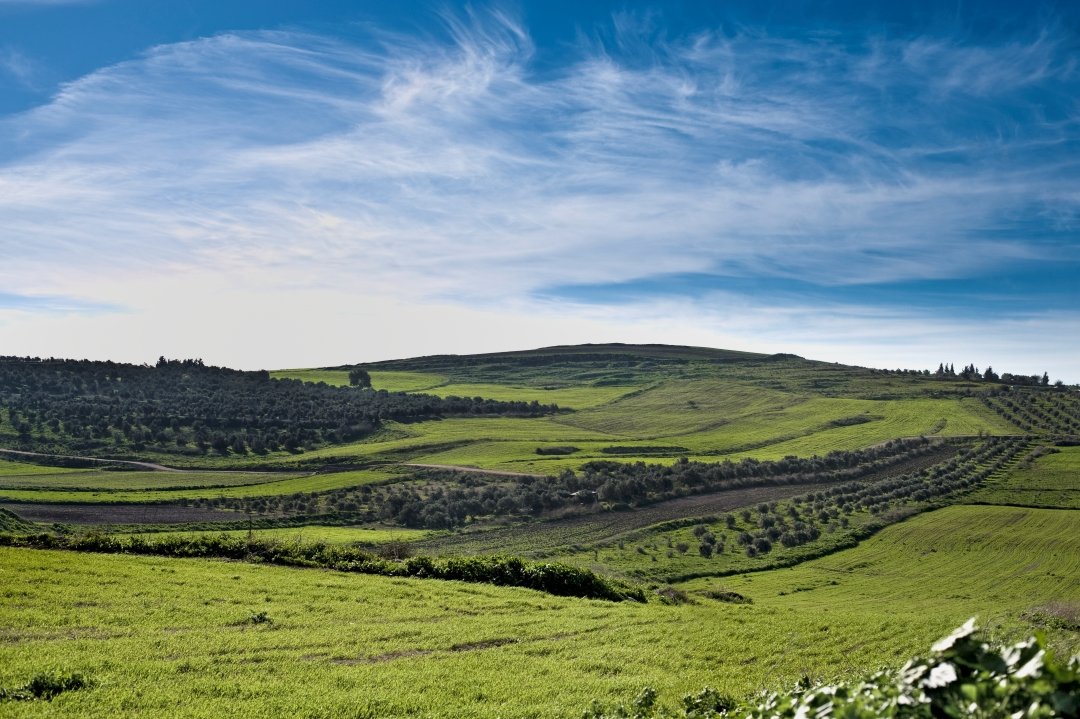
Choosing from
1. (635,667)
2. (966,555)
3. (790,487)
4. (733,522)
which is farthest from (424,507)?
(635,667)

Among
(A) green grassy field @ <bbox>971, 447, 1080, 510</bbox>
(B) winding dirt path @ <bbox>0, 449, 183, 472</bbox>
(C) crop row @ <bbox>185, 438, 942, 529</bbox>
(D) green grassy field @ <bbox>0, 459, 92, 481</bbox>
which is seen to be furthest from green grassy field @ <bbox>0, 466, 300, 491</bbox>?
(A) green grassy field @ <bbox>971, 447, 1080, 510</bbox>

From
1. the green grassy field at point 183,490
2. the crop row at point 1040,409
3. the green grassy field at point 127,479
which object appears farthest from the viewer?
the crop row at point 1040,409

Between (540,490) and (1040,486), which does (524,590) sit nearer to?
(540,490)

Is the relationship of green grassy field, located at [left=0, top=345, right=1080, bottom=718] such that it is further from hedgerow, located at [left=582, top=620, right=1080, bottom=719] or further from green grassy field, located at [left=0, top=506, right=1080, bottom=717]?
hedgerow, located at [left=582, top=620, right=1080, bottom=719]

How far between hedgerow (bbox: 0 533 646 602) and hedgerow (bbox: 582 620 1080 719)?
2419 cm

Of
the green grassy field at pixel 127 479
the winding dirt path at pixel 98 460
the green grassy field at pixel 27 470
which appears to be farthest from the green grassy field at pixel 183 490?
the winding dirt path at pixel 98 460

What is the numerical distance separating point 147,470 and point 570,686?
10388 centimetres

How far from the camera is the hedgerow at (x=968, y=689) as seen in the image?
181 inches

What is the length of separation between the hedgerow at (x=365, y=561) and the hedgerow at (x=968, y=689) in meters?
24.2

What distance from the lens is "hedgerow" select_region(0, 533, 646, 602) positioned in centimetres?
2945

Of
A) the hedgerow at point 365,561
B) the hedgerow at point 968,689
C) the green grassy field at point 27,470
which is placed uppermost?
the hedgerow at point 968,689

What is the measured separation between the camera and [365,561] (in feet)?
102

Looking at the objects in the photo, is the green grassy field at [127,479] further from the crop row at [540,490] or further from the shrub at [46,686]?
the shrub at [46,686]

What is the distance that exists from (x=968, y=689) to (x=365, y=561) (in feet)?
95.2
